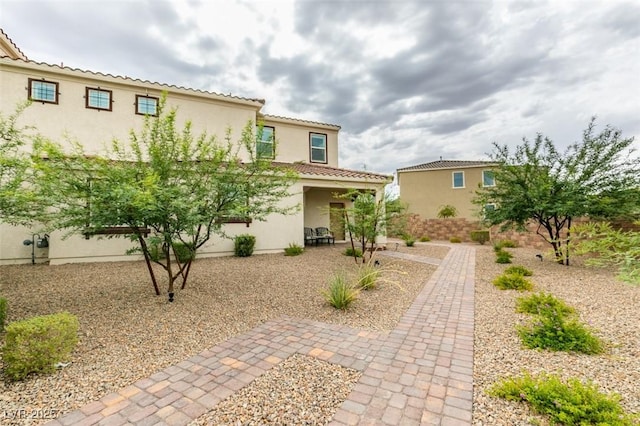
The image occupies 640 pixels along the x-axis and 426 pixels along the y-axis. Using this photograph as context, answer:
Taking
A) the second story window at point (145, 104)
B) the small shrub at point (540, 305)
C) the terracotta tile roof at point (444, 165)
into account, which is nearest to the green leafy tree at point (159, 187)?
the small shrub at point (540, 305)

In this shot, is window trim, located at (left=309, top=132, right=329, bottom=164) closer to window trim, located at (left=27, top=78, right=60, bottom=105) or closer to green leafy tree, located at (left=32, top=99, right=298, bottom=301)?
green leafy tree, located at (left=32, top=99, right=298, bottom=301)

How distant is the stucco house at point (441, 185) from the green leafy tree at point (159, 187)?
21.6 m

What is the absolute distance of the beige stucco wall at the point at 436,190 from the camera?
24.1m

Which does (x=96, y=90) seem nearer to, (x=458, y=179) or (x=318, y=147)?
(x=318, y=147)

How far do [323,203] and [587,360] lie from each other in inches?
537

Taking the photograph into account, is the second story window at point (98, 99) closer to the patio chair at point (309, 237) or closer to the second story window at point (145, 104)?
the second story window at point (145, 104)

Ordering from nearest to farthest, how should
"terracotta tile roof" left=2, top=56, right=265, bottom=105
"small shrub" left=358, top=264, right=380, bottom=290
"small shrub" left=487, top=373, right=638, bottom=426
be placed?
1. "small shrub" left=487, top=373, right=638, bottom=426
2. "small shrub" left=358, top=264, right=380, bottom=290
3. "terracotta tile roof" left=2, top=56, right=265, bottom=105

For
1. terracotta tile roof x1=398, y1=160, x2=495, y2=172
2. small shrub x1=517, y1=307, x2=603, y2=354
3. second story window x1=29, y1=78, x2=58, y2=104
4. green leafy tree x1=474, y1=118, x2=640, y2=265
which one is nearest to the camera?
small shrub x1=517, y1=307, x2=603, y2=354

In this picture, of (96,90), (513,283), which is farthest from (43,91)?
(513,283)

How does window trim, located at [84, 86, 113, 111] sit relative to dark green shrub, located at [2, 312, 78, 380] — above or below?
above

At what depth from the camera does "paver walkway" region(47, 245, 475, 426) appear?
2574mm

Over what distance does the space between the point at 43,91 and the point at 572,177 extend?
18663 mm

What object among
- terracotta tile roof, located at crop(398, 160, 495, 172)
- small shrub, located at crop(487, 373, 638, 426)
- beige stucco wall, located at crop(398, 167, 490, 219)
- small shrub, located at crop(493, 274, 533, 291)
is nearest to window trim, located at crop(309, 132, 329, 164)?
small shrub, located at crop(493, 274, 533, 291)

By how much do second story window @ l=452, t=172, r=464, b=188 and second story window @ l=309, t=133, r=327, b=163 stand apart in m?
14.1
